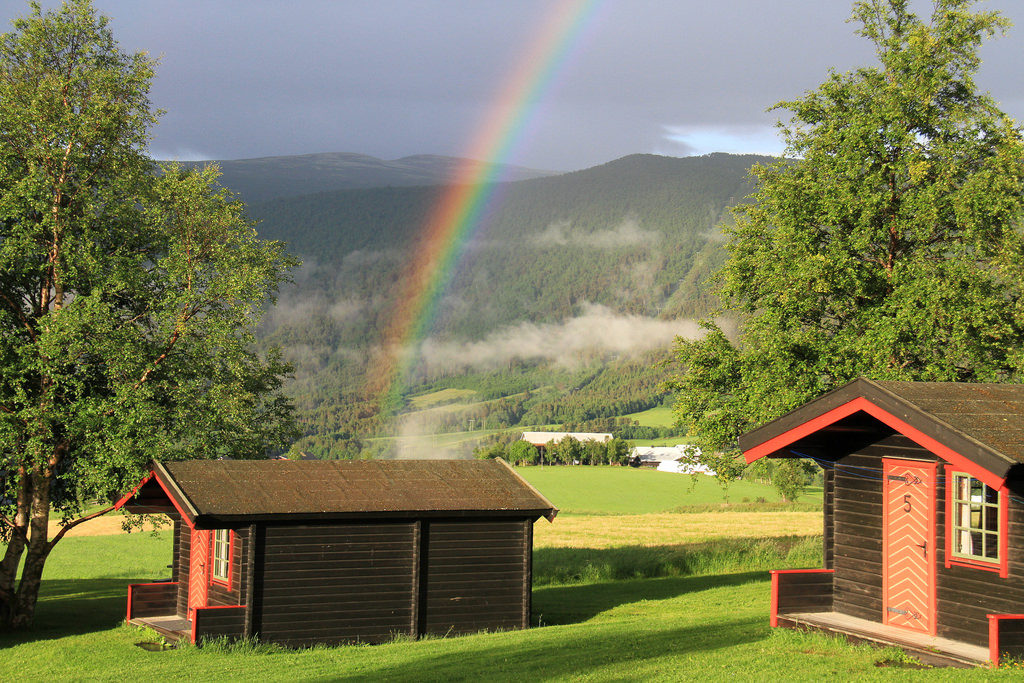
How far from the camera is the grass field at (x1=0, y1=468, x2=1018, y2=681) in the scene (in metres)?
13.5

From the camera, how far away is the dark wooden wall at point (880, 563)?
12.9 metres

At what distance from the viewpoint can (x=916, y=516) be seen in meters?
14.4

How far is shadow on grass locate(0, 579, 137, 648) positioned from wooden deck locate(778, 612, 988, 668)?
1599 cm

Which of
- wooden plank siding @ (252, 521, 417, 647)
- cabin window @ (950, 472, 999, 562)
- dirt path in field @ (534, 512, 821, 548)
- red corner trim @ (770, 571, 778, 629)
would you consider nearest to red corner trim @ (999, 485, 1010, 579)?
cabin window @ (950, 472, 999, 562)

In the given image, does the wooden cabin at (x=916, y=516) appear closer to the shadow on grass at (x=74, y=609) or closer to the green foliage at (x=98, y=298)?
the green foliage at (x=98, y=298)

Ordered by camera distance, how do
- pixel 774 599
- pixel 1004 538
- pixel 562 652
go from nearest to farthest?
pixel 1004 538 → pixel 562 652 → pixel 774 599

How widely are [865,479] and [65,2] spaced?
23.1 m

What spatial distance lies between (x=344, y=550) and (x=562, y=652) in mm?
5460

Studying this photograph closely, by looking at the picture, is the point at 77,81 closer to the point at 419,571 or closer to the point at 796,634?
the point at 419,571

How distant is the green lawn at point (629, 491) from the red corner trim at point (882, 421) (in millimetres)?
69421

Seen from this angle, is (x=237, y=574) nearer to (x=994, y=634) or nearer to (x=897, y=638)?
(x=897, y=638)

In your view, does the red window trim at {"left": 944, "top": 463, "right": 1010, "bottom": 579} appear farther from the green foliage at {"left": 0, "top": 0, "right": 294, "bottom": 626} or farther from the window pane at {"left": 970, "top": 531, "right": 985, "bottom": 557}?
the green foliage at {"left": 0, "top": 0, "right": 294, "bottom": 626}

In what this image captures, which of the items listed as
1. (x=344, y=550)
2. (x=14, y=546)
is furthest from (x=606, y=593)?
(x=14, y=546)

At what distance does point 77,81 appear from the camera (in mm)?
25922
